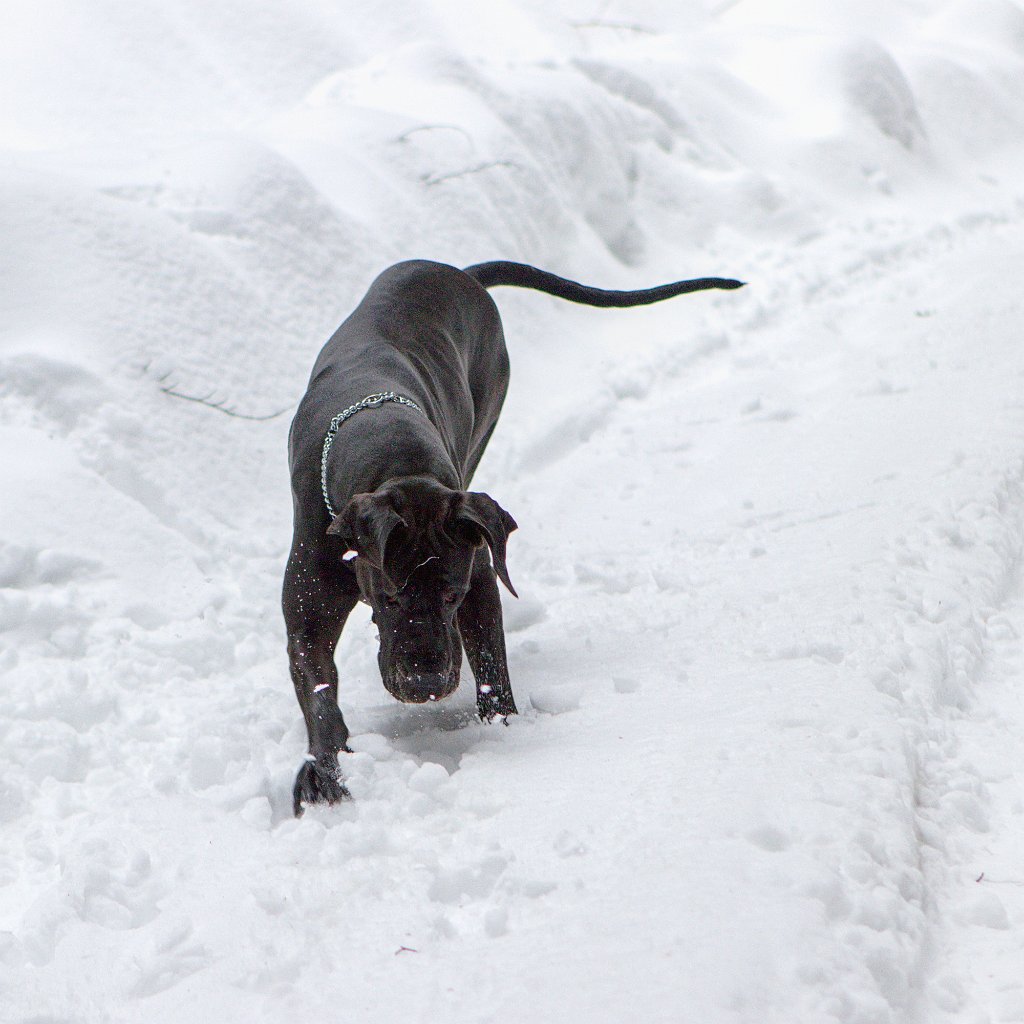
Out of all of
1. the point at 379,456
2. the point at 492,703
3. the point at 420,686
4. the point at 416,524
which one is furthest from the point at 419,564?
the point at 492,703

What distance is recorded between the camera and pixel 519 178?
7438 millimetres

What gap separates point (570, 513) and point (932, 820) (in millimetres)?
2591

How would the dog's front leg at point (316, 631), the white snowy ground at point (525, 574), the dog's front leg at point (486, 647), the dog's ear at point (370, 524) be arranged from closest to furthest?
the white snowy ground at point (525, 574), the dog's ear at point (370, 524), the dog's front leg at point (316, 631), the dog's front leg at point (486, 647)

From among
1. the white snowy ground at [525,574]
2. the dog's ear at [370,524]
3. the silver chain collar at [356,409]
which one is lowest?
the white snowy ground at [525,574]

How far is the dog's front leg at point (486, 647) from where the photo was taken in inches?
118

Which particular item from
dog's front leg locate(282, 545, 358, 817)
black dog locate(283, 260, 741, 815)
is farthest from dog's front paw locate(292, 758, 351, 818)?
dog's front leg locate(282, 545, 358, 817)

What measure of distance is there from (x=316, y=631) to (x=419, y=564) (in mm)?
499

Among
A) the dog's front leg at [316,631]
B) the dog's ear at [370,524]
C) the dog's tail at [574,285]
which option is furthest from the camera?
the dog's tail at [574,285]

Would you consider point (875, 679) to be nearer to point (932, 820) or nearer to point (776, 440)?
point (932, 820)

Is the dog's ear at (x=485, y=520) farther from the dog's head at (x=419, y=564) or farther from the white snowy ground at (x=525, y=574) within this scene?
the white snowy ground at (x=525, y=574)

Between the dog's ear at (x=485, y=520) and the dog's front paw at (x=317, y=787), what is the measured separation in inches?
23.9

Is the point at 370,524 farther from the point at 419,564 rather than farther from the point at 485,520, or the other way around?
the point at 485,520

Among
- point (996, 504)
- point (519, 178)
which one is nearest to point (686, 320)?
point (519, 178)

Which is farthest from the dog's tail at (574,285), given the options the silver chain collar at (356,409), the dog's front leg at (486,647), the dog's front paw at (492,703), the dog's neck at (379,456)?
the dog's front paw at (492,703)
